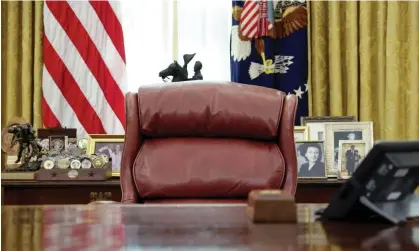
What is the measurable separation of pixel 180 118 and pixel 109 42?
4.54 ft

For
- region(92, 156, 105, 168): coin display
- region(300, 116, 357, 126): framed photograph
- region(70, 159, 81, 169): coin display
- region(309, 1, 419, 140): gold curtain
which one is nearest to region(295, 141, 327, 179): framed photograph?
region(300, 116, 357, 126): framed photograph

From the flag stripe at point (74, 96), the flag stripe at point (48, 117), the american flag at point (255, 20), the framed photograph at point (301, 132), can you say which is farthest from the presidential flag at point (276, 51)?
the flag stripe at point (48, 117)

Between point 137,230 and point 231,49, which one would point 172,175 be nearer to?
point 137,230

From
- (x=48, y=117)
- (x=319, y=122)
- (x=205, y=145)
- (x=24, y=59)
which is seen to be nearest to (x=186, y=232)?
(x=205, y=145)

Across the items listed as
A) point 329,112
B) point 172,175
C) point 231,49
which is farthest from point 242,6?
point 172,175

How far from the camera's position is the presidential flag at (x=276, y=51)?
10.5 feet

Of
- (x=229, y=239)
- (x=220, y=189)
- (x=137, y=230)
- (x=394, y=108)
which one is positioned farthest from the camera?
(x=394, y=108)

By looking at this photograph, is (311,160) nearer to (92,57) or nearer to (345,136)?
(345,136)

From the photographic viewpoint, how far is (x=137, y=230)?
953 mm

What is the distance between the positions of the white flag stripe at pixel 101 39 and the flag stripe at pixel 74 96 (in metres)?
0.23

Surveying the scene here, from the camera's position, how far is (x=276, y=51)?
10.6 feet

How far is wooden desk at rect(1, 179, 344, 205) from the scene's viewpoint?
2482 mm

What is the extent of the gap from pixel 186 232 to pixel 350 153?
6.57ft

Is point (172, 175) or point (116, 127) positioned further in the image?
point (116, 127)
